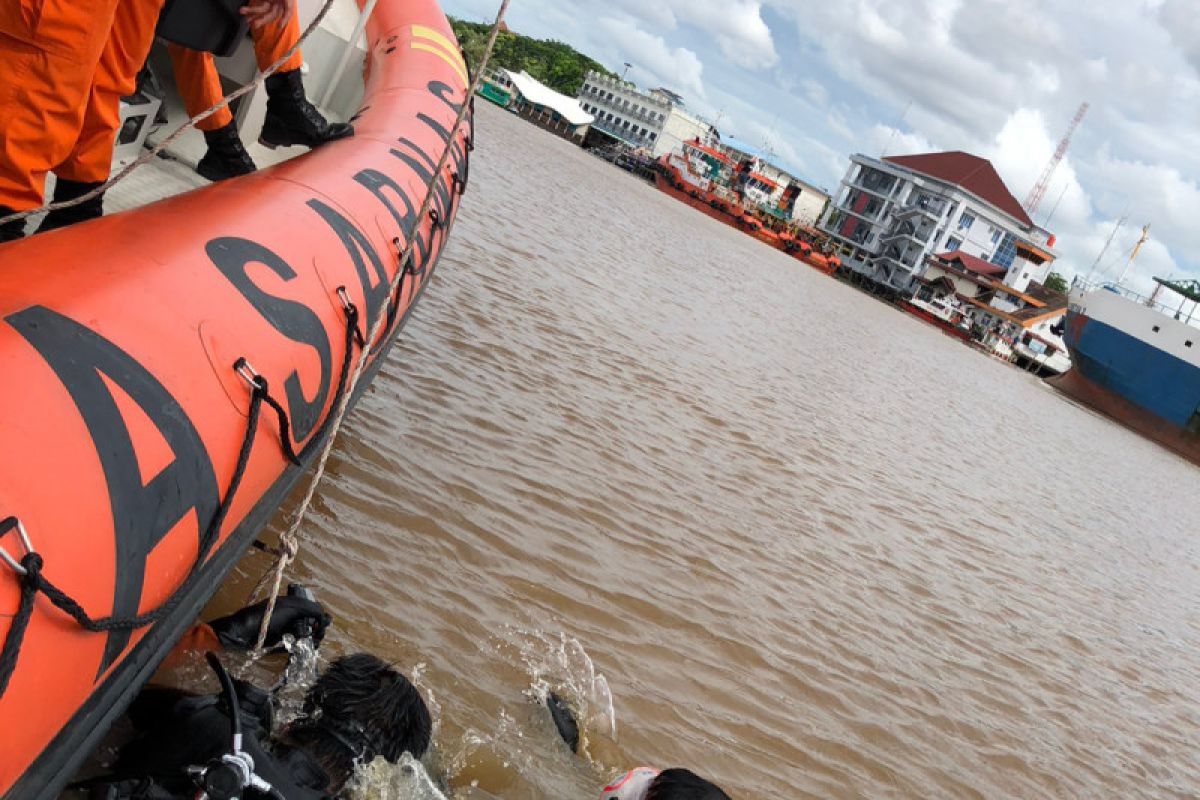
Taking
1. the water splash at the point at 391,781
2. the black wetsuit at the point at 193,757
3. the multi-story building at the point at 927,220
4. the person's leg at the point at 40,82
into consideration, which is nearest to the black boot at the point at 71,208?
the person's leg at the point at 40,82

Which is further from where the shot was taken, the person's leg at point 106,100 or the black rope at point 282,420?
the person's leg at point 106,100

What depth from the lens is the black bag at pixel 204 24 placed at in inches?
107

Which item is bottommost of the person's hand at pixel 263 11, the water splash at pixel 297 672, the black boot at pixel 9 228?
the water splash at pixel 297 672

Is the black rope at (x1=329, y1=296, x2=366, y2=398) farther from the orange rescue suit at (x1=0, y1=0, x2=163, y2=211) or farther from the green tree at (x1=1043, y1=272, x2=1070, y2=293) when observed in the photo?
the green tree at (x1=1043, y1=272, x2=1070, y2=293)

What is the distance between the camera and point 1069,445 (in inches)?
633

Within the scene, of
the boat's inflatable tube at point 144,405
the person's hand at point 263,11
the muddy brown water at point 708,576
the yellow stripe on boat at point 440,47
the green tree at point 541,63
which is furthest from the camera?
the green tree at point 541,63

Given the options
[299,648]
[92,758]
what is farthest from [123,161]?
[92,758]

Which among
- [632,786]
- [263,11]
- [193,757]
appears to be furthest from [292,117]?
[632,786]

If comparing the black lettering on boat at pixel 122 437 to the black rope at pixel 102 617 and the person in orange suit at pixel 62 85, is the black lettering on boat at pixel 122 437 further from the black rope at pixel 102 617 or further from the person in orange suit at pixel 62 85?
the person in orange suit at pixel 62 85

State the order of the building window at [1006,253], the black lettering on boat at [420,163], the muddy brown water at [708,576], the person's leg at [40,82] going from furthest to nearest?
the building window at [1006,253] < the black lettering on boat at [420,163] < the muddy brown water at [708,576] < the person's leg at [40,82]

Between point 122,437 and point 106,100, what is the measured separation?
4.43 feet

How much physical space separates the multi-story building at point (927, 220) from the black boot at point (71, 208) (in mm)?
50660

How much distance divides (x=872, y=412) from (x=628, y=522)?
655 cm

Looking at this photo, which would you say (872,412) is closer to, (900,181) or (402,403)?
(402,403)
